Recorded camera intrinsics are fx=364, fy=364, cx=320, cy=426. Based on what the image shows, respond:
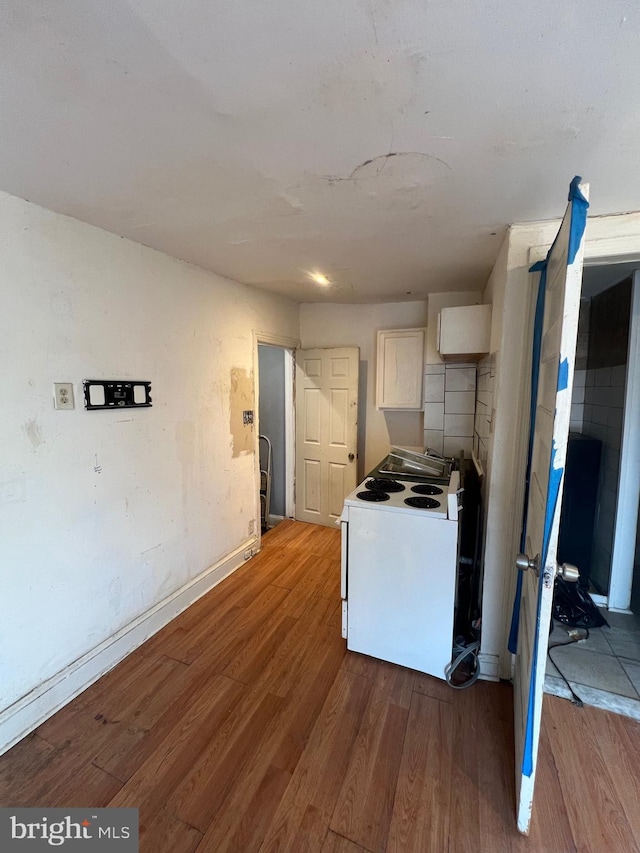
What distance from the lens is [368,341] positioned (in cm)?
362

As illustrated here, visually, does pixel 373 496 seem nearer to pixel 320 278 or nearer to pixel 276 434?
pixel 320 278

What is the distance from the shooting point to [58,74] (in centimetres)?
85

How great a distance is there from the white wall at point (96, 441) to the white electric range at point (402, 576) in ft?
3.79

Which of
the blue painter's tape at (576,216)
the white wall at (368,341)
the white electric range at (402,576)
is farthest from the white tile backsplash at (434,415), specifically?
the blue painter's tape at (576,216)

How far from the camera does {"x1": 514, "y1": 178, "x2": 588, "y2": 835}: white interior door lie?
0.99 m

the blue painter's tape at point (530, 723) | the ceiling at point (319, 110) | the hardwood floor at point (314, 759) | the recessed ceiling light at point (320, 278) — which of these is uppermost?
the recessed ceiling light at point (320, 278)

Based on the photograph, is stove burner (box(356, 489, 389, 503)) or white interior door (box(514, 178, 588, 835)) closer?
white interior door (box(514, 178, 588, 835))

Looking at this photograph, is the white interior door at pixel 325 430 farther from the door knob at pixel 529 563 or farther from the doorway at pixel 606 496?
the door knob at pixel 529 563

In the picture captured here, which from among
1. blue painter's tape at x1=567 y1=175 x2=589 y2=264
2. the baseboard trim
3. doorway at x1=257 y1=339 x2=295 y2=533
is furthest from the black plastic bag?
doorway at x1=257 y1=339 x2=295 y2=533

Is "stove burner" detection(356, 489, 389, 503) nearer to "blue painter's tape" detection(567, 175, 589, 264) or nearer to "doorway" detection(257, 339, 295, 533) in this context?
"blue painter's tape" detection(567, 175, 589, 264)

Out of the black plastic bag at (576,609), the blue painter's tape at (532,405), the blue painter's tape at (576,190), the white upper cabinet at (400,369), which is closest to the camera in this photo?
the blue painter's tape at (576,190)

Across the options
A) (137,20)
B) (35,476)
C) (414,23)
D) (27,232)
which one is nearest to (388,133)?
(414,23)

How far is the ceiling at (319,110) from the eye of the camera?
0.71m

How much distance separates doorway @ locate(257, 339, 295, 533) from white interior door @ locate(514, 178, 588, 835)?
278cm
